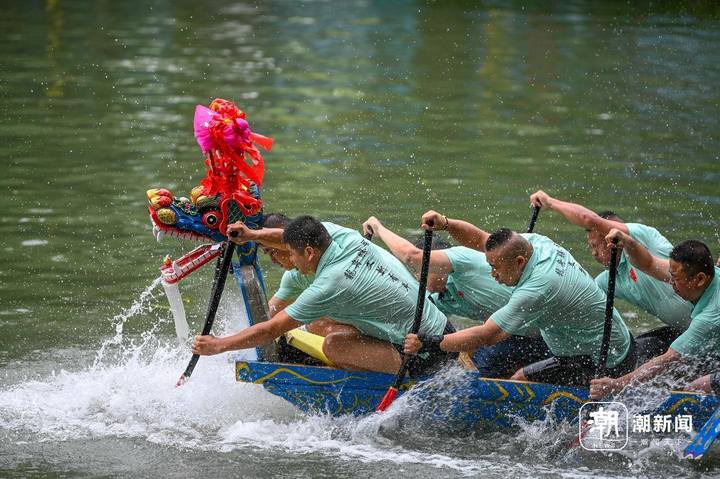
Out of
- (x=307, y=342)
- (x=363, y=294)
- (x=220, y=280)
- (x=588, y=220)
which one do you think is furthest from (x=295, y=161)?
(x=363, y=294)

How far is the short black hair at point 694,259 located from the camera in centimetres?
750

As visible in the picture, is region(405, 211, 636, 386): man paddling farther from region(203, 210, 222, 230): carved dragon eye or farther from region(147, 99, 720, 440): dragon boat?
region(203, 210, 222, 230): carved dragon eye

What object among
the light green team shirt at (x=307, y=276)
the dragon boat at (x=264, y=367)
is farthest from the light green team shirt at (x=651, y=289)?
the light green team shirt at (x=307, y=276)

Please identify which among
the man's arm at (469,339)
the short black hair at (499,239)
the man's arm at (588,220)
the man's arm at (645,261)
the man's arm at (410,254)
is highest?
the short black hair at (499,239)

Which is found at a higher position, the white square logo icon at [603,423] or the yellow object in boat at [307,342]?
the yellow object in boat at [307,342]

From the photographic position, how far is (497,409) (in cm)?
777

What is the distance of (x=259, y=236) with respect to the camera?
25.5 feet

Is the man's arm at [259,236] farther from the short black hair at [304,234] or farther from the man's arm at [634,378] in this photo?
the man's arm at [634,378]

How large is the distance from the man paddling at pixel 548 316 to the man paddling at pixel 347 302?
0.27 metres

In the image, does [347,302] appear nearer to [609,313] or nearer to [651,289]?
[609,313]

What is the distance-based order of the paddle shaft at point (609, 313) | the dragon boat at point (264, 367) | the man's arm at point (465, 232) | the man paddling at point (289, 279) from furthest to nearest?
the man's arm at point (465, 232) < the man paddling at point (289, 279) < the dragon boat at point (264, 367) < the paddle shaft at point (609, 313)

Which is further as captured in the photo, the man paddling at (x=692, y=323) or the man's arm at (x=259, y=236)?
the man's arm at (x=259, y=236)

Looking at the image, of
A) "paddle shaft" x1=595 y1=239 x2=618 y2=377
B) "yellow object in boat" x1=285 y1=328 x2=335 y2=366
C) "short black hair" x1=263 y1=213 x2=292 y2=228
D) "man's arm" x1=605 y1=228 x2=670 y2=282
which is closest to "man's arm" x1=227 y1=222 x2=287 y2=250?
"short black hair" x1=263 y1=213 x2=292 y2=228

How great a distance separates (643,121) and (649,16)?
11.9 metres
